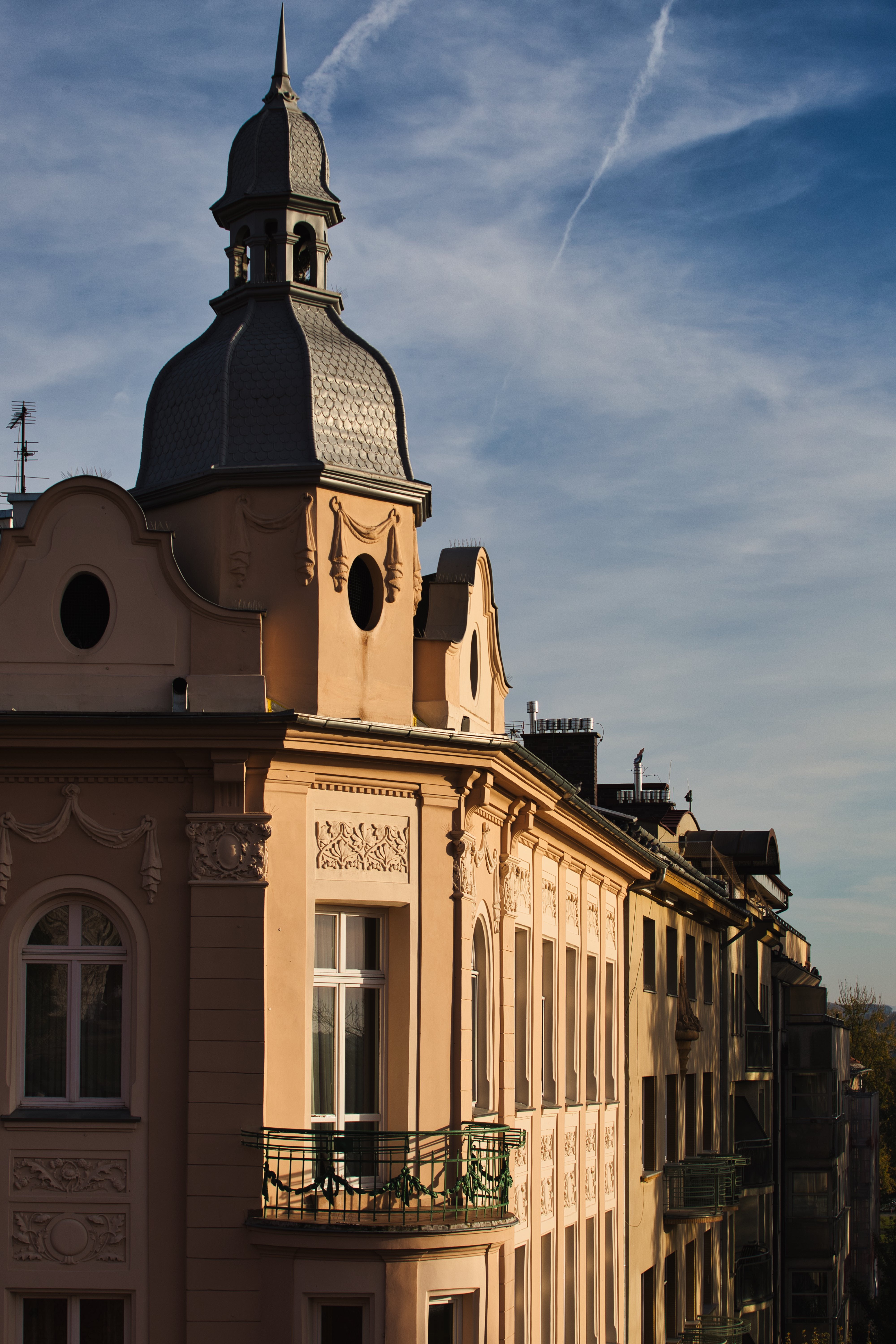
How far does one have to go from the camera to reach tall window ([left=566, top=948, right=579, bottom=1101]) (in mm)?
27078

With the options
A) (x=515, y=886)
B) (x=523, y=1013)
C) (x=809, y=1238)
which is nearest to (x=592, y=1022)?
(x=523, y=1013)

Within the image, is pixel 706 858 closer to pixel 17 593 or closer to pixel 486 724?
pixel 486 724

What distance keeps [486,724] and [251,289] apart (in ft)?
20.0

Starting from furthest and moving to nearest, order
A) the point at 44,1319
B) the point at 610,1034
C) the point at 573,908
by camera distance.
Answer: the point at 610,1034, the point at 573,908, the point at 44,1319

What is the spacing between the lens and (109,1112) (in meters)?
16.8

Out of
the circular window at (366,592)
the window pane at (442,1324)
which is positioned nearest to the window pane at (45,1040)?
the window pane at (442,1324)

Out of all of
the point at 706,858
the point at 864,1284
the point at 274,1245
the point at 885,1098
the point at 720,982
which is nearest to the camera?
the point at 274,1245

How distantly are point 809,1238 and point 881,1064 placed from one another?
205ft

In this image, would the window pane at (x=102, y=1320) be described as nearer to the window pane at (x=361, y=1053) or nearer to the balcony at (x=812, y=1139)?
the window pane at (x=361, y=1053)

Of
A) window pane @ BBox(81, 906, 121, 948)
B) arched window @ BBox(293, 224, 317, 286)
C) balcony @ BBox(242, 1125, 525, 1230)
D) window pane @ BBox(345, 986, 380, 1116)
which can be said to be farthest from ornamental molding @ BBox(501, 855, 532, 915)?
arched window @ BBox(293, 224, 317, 286)

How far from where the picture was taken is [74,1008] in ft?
56.1

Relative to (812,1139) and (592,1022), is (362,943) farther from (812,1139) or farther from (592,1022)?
(812,1139)

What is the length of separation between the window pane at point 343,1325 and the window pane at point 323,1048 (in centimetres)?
194

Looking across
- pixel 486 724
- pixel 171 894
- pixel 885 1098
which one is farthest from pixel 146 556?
pixel 885 1098
